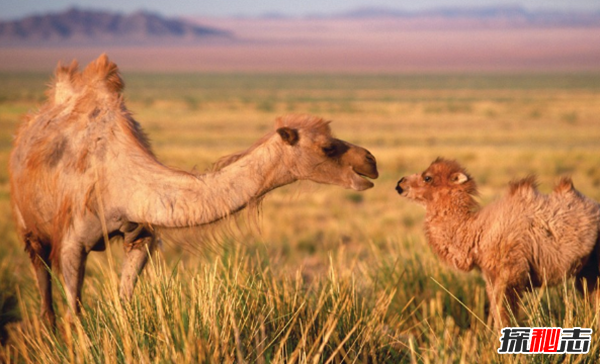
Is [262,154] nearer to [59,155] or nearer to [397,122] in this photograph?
[59,155]

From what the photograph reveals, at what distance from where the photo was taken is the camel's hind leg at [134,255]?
543cm

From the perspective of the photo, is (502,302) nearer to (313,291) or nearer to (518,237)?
(518,237)

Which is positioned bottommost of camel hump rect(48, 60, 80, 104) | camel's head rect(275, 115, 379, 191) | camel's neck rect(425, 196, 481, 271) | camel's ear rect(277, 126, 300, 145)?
camel's neck rect(425, 196, 481, 271)

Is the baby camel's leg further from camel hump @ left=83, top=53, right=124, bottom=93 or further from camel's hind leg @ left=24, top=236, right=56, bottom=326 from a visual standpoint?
camel's hind leg @ left=24, top=236, right=56, bottom=326

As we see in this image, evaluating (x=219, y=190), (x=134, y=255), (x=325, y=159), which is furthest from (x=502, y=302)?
(x=134, y=255)

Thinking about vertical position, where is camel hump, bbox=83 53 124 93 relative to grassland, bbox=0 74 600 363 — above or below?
above

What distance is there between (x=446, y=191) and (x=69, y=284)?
2930 mm

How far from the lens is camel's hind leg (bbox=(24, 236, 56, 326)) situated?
5965 mm

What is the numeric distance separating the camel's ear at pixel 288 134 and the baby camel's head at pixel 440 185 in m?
1.36

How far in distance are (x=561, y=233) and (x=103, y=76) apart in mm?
3775

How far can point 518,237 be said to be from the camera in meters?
5.12

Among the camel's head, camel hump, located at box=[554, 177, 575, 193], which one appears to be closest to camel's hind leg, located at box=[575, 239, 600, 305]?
camel hump, located at box=[554, 177, 575, 193]

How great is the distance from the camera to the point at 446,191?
5.61 metres

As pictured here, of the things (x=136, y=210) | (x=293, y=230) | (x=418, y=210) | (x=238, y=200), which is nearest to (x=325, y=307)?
(x=238, y=200)
